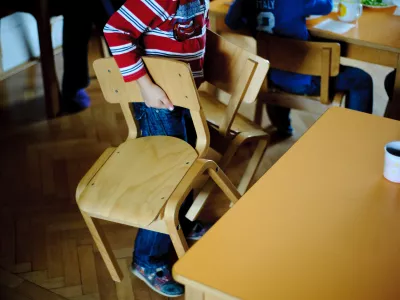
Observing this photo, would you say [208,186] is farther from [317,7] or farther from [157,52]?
[317,7]

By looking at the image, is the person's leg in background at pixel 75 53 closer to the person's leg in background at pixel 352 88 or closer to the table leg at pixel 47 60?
the table leg at pixel 47 60

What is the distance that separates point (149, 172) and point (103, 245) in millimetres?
273

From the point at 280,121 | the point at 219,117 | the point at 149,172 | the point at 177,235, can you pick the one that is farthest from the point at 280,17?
the point at 177,235

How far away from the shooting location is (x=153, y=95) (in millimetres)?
1416

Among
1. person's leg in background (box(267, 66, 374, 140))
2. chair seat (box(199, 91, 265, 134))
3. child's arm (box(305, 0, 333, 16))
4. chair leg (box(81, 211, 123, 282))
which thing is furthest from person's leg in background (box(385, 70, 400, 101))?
chair leg (box(81, 211, 123, 282))

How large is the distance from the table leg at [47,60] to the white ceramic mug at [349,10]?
132cm

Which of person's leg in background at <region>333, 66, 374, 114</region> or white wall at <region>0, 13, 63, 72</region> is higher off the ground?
person's leg in background at <region>333, 66, 374, 114</region>

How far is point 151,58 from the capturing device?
1.37 m

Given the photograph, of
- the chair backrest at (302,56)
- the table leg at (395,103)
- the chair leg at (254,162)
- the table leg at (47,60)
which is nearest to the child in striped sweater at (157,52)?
the chair leg at (254,162)

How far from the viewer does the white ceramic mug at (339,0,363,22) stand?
1921 millimetres

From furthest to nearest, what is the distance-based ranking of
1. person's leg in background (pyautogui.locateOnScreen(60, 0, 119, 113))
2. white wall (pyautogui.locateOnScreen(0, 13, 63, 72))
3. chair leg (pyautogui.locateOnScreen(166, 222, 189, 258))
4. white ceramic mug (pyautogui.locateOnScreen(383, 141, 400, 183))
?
white wall (pyautogui.locateOnScreen(0, 13, 63, 72)), person's leg in background (pyautogui.locateOnScreen(60, 0, 119, 113)), chair leg (pyautogui.locateOnScreen(166, 222, 189, 258)), white ceramic mug (pyautogui.locateOnScreen(383, 141, 400, 183))

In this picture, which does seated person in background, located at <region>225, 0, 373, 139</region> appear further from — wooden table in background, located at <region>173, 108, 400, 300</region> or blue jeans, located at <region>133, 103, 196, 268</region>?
wooden table in background, located at <region>173, 108, 400, 300</region>

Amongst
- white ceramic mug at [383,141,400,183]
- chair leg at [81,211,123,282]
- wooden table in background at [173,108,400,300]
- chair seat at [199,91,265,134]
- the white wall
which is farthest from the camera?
the white wall

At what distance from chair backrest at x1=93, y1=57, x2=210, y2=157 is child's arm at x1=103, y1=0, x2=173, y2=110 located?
27 millimetres
